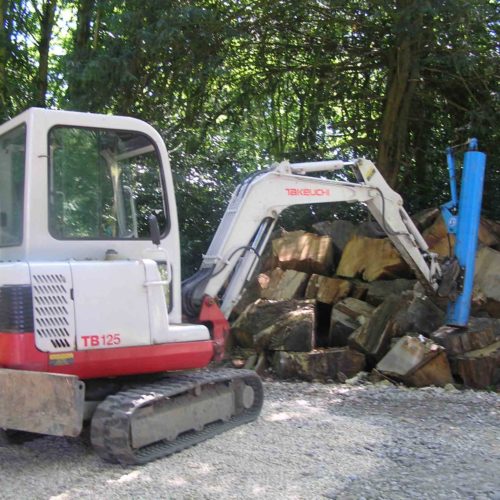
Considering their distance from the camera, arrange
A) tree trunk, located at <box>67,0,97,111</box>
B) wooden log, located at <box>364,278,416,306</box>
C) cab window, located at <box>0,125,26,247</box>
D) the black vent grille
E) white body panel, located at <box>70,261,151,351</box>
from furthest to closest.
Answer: tree trunk, located at <box>67,0,97,111</box>
wooden log, located at <box>364,278,416,306</box>
cab window, located at <box>0,125,26,247</box>
white body panel, located at <box>70,261,151,351</box>
the black vent grille

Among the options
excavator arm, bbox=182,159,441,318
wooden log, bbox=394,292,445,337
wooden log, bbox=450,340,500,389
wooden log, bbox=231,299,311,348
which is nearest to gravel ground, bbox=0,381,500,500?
wooden log, bbox=450,340,500,389

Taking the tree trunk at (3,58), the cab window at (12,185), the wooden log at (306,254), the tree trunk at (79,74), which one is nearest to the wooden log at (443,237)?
the wooden log at (306,254)

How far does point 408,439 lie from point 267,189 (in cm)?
241

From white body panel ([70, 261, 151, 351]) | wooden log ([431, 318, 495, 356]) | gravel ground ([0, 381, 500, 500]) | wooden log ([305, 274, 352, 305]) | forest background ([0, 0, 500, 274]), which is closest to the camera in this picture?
gravel ground ([0, 381, 500, 500])

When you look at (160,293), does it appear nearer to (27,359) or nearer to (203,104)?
(27,359)

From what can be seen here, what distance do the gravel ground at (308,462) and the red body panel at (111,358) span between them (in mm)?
632

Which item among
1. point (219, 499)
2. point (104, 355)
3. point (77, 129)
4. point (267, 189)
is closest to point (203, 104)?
point (267, 189)

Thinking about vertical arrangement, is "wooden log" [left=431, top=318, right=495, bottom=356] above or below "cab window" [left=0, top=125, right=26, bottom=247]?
below

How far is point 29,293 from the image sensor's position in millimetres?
4238

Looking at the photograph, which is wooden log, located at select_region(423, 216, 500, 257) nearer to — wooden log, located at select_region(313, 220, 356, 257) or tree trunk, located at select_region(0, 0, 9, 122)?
wooden log, located at select_region(313, 220, 356, 257)

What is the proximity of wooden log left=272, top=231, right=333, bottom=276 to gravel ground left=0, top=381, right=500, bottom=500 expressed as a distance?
2.63 m

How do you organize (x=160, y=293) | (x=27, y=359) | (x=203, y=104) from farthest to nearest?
(x=203, y=104) < (x=160, y=293) < (x=27, y=359)

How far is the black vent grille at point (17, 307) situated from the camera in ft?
13.9

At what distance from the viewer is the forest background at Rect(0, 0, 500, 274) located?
8.52m
